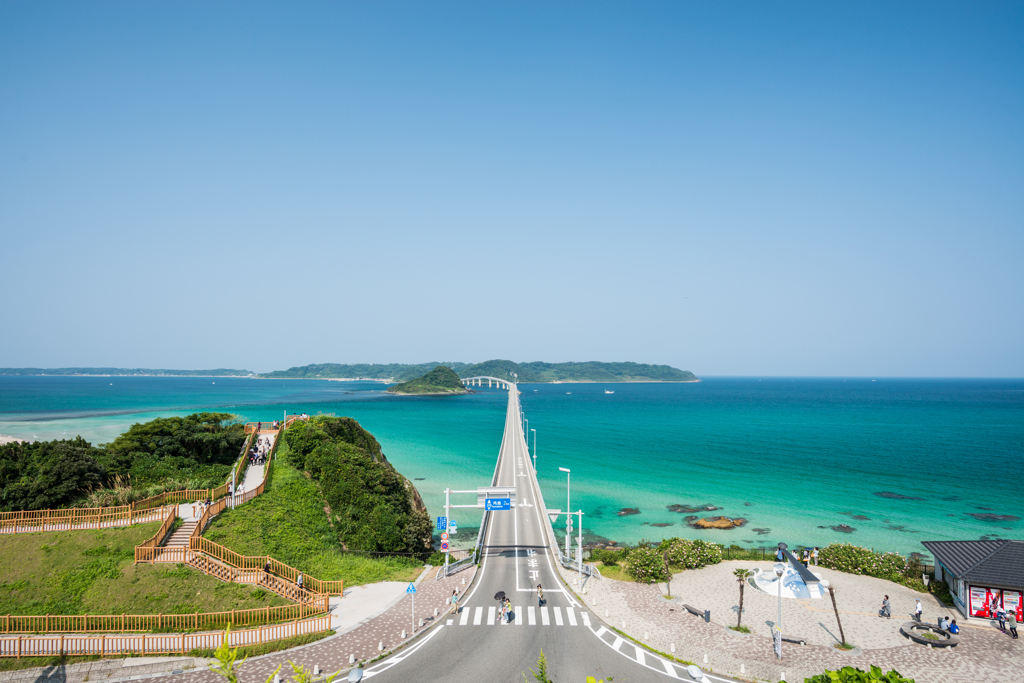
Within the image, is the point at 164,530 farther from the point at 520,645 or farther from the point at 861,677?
the point at 861,677

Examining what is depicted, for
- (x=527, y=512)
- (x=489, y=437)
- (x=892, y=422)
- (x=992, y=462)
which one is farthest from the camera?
(x=892, y=422)

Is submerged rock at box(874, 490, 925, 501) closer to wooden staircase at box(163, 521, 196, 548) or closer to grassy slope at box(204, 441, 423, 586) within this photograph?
grassy slope at box(204, 441, 423, 586)

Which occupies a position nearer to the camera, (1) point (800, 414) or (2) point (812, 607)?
(2) point (812, 607)

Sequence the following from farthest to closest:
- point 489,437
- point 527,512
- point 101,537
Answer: point 489,437
point 527,512
point 101,537

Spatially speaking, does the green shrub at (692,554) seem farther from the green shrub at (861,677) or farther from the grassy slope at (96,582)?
the green shrub at (861,677)

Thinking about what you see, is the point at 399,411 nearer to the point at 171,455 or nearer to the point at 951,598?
the point at 171,455

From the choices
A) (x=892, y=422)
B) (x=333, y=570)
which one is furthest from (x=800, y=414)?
(x=333, y=570)

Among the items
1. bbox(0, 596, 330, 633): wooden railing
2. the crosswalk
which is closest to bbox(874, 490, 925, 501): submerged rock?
the crosswalk
